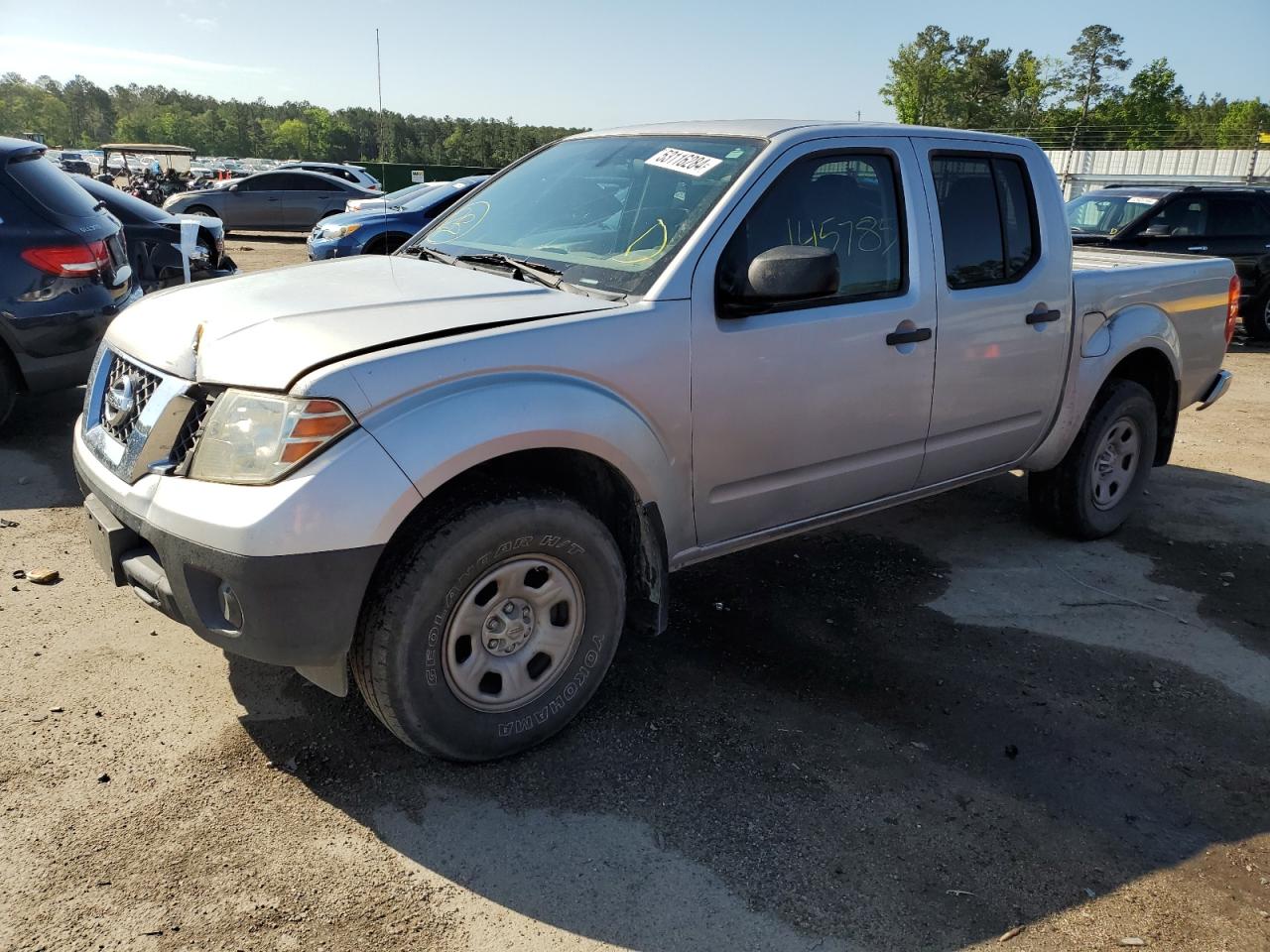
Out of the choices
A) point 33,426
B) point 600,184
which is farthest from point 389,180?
point 600,184

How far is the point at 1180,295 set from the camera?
197 inches

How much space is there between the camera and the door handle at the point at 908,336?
3.64 metres

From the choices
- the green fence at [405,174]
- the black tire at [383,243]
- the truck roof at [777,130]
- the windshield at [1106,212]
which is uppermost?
the green fence at [405,174]

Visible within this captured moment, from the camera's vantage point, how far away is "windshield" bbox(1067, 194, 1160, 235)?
11.7 m

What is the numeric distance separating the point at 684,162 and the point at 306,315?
5.03ft

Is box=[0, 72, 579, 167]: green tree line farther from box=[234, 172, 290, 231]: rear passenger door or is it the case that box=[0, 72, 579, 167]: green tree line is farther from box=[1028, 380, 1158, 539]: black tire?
box=[1028, 380, 1158, 539]: black tire

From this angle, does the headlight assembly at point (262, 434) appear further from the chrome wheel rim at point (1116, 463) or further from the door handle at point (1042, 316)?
the chrome wheel rim at point (1116, 463)

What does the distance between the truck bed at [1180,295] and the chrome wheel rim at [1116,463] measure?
0.41 m

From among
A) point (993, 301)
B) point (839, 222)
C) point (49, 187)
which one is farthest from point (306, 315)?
point (49, 187)

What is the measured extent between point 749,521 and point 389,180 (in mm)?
33547

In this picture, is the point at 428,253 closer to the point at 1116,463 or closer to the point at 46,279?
the point at 46,279

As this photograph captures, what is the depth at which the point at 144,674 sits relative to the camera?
3.40 m

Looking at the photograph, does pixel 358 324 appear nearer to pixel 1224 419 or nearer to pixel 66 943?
pixel 66 943

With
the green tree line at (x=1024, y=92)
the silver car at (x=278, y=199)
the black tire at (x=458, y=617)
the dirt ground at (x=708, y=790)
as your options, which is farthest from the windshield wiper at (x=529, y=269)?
the green tree line at (x=1024, y=92)
